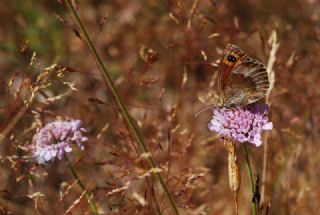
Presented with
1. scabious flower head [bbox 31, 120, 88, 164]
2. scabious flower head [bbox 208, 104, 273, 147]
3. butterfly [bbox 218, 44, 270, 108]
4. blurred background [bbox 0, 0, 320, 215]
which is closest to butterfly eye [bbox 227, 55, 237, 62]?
butterfly [bbox 218, 44, 270, 108]

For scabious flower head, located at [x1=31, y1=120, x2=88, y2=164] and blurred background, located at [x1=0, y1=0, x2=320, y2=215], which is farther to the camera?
blurred background, located at [x1=0, y1=0, x2=320, y2=215]

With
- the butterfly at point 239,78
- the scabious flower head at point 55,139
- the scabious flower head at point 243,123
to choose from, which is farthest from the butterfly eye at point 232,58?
the scabious flower head at point 55,139

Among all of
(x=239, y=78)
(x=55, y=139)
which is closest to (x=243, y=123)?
(x=239, y=78)

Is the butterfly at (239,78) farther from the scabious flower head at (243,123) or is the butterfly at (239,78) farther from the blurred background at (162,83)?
the blurred background at (162,83)

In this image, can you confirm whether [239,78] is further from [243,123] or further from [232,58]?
[243,123]

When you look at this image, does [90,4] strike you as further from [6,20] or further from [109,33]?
[6,20]

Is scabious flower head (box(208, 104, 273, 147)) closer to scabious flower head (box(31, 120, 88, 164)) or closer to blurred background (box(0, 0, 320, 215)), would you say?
scabious flower head (box(31, 120, 88, 164))
